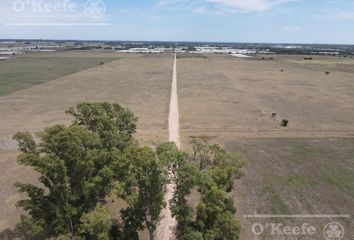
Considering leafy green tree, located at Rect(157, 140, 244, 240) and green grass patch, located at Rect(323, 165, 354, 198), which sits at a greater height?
leafy green tree, located at Rect(157, 140, 244, 240)

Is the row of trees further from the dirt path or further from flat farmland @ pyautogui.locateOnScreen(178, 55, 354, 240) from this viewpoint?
flat farmland @ pyautogui.locateOnScreen(178, 55, 354, 240)

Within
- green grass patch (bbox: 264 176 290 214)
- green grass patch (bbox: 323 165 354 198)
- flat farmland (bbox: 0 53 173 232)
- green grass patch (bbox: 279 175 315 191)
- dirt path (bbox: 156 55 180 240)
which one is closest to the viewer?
dirt path (bbox: 156 55 180 240)

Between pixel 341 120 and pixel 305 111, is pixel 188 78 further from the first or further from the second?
pixel 341 120

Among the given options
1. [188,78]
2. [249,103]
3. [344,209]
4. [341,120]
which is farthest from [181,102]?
[344,209]

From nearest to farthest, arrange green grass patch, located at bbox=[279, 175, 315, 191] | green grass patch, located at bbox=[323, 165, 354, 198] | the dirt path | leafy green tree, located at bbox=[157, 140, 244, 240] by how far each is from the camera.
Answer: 1. leafy green tree, located at bbox=[157, 140, 244, 240]
2. the dirt path
3. green grass patch, located at bbox=[323, 165, 354, 198]
4. green grass patch, located at bbox=[279, 175, 315, 191]

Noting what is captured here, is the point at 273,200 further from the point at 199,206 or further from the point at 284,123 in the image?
the point at 284,123

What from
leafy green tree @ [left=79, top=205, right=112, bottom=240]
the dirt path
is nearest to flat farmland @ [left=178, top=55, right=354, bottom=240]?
the dirt path

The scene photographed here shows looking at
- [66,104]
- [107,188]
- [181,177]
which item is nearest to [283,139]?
[181,177]

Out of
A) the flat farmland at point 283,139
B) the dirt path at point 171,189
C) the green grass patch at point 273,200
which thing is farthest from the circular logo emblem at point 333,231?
the dirt path at point 171,189
